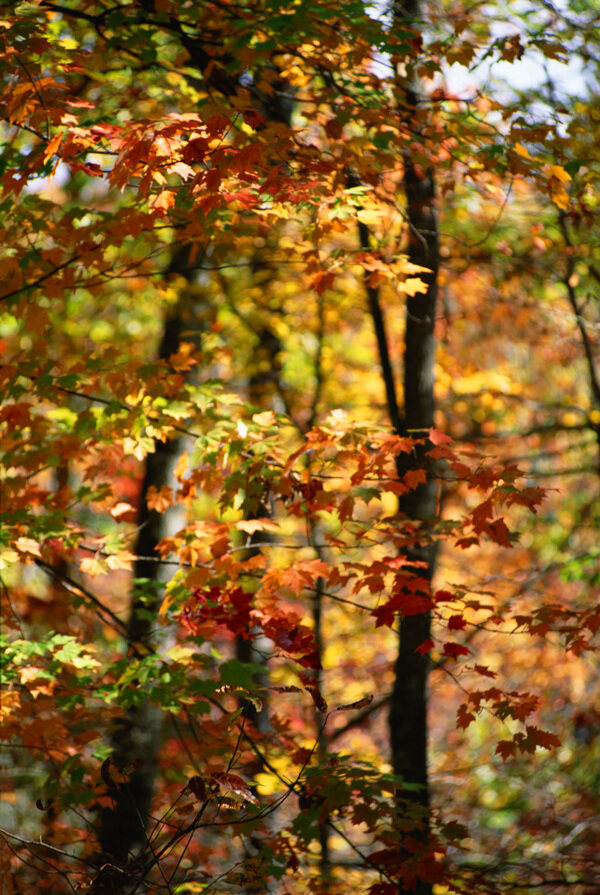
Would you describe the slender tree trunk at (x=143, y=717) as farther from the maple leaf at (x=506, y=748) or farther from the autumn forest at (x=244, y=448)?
the maple leaf at (x=506, y=748)

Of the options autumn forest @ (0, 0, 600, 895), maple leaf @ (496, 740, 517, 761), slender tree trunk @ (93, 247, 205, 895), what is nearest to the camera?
autumn forest @ (0, 0, 600, 895)

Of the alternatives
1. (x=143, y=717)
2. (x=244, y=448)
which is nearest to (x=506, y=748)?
(x=244, y=448)

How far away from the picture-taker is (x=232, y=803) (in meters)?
3.13

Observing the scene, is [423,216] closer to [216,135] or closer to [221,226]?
[221,226]

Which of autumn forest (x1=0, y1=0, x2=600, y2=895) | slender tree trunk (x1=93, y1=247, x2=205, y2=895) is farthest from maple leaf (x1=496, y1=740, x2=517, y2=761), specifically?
slender tree trunk (x1=93, y1=247, x2=205, y2=895)

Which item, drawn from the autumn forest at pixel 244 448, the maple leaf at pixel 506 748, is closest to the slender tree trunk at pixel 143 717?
the autumn forest at pixel 244 448

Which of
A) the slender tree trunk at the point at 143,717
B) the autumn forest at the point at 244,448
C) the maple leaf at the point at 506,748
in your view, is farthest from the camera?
the slender tree trunk at the point at 143,717

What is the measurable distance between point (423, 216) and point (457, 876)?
399cm

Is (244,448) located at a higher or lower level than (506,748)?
higher

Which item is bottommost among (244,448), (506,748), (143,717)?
(506,748)

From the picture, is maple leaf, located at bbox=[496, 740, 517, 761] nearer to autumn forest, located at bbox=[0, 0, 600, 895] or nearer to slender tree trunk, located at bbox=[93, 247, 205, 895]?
autumn forest, located at bbox=[0, 0, 600, 895]

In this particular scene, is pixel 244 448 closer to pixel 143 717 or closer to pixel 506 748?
pixel 506 748

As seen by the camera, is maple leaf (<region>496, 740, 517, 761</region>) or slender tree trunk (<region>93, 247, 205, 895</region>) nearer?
maple leaf (<region>496, 740, 517, 761</region>)

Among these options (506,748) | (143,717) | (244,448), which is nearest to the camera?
(506,748)
